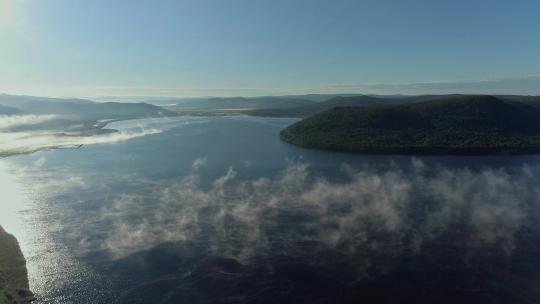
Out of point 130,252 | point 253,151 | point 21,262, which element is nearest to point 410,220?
point 130,252

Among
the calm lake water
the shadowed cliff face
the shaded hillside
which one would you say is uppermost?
the shaded hillside

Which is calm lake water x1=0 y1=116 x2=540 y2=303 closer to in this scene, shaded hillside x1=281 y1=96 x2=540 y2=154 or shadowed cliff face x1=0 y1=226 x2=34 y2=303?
shadowed cliff face x1=0 y1=226 x2=34 y2=303

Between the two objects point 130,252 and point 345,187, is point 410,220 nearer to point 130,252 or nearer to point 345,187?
point 345,187

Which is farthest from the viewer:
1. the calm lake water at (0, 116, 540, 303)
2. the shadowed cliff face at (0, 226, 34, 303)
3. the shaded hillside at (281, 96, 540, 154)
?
the shaded hillside at (281, 96, 540, 154)

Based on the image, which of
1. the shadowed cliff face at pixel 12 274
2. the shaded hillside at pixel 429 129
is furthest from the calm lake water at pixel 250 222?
the shaded hillside at pixel 429 129

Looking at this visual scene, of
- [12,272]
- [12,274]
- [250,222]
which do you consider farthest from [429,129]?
[12,274]

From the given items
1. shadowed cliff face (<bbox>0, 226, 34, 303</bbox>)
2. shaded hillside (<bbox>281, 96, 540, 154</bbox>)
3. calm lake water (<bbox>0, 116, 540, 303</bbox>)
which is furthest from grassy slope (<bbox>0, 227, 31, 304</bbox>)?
shaded hillside (<bbox>281, 96, 540, 154</bbox>)

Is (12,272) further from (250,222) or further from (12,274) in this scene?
(250,222)
